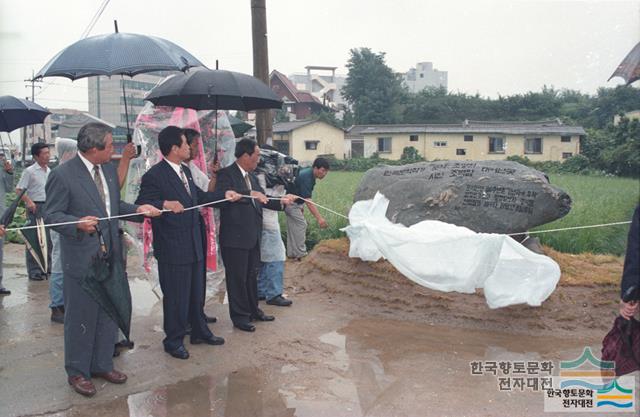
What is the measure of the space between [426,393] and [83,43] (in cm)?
406

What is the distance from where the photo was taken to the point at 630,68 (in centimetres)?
386

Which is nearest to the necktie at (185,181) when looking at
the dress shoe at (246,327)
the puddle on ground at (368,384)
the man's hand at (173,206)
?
the man's hand at (173,206)

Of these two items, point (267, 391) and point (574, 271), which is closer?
point (267, 391)

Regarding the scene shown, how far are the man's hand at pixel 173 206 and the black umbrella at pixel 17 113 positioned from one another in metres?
3.43

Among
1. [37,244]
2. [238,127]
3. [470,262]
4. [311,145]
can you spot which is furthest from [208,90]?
[311,145]

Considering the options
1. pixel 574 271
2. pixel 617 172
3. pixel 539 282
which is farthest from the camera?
pixel 617 172

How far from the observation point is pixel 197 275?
4.54 m

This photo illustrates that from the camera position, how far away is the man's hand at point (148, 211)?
406cm

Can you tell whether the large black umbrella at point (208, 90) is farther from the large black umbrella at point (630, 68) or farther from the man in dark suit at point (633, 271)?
the man in dark suit at point (633, 271)

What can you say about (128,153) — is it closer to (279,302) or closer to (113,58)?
(113,58)

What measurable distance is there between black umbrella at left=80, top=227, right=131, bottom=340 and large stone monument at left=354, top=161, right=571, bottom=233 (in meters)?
3.53

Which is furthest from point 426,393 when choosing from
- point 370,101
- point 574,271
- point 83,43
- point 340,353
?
point 370,101

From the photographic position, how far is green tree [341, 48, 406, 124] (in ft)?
63.5

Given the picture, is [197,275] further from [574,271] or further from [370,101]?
[370,101]
